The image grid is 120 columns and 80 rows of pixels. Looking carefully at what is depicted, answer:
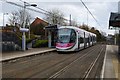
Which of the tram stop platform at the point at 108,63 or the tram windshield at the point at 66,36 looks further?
the tram windshield at the point at 66,36

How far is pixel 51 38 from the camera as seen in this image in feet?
160

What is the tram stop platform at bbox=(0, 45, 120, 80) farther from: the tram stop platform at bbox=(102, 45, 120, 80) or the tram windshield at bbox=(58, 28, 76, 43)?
the tram windshield at bbox=(58, 28, 76, 43)

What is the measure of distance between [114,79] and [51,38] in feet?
119

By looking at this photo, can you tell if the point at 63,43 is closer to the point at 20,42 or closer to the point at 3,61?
the point at 20,42

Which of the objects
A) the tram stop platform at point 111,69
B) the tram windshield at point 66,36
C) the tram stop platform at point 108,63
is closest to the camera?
the tram stop platform at point 111,69

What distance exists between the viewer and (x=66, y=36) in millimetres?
34500

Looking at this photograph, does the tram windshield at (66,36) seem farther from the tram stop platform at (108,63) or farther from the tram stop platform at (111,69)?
the tram stop platform at (111,69)

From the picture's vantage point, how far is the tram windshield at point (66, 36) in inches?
1359

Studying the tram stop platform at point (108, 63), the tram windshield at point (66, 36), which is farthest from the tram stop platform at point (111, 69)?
the tram windshield at point (66, 36)

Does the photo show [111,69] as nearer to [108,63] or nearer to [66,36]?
[108,63]

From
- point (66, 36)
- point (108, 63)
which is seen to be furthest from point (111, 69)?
point (66, 36)

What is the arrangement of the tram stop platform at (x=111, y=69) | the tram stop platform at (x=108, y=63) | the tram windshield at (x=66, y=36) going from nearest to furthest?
the tram stop platform at (x=111, y=69) < the tram stop platform at (x=108, y=63) < the tram windshield at (x=66, y=36)

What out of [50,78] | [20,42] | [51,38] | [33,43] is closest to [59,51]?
[20,42]

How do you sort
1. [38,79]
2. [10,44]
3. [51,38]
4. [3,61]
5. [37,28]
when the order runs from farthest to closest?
[37,28]
[51,38]
[10,44]
[3,61]
[38,79]
